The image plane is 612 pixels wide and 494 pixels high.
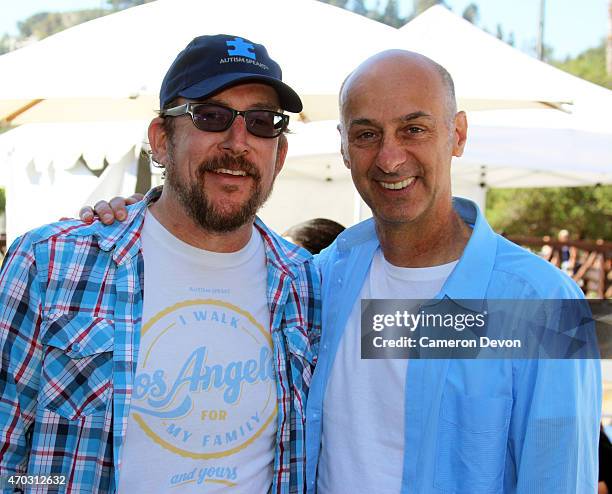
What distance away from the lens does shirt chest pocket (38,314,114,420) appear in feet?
5.94

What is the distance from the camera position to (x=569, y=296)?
71.2 inches

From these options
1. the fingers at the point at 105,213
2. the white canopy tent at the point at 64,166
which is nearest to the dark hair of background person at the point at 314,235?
the white canopy tent at the point at 64,166

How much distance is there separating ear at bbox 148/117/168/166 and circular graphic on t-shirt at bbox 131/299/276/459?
552 millimetres

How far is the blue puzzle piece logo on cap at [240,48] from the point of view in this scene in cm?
215

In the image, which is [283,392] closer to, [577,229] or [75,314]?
[75,314]

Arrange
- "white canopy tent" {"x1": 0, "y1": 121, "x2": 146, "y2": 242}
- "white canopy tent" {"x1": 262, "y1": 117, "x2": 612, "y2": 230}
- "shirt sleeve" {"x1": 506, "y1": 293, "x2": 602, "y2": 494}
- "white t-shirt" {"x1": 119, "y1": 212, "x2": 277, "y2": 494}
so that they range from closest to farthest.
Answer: "shirt sleeve" {"x1": 506, "y1": 293, "x2": 602, "y2": 494} < "white t-shirt" {"x1": 119, "y1": 212, "x2": 277, "y2": 494} < "white canopy tent" {"x1": 0, "y1": 121, "x2": 146, "y2": 242} < "white canopy tent" {"x1": 262, "y1": 117, "x2": 612, "y2": 230}

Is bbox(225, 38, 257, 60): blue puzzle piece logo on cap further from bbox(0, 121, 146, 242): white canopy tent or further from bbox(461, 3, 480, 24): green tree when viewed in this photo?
bbox(461, 3, 480, 24): green tree

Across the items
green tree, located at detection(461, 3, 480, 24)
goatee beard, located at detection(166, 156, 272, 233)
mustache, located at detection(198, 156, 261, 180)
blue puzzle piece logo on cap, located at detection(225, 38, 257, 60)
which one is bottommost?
goatee beard, located at detection(166, 156, 272, 233)

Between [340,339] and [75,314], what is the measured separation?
829mm

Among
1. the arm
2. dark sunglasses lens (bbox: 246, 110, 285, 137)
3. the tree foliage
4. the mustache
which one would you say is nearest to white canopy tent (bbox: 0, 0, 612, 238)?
dark sunglasses lens (bbox: 246, 110, 285, 137)

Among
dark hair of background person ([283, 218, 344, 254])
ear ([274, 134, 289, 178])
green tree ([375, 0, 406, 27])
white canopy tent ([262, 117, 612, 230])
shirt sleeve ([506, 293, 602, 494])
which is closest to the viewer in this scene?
shirt sleeve ([506, 293, 602, 494])

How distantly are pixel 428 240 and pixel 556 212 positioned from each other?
90.6ft

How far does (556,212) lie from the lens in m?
27.8

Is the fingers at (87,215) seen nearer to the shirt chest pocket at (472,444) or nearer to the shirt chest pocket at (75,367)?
the shirt chest pocket at (75,367)
